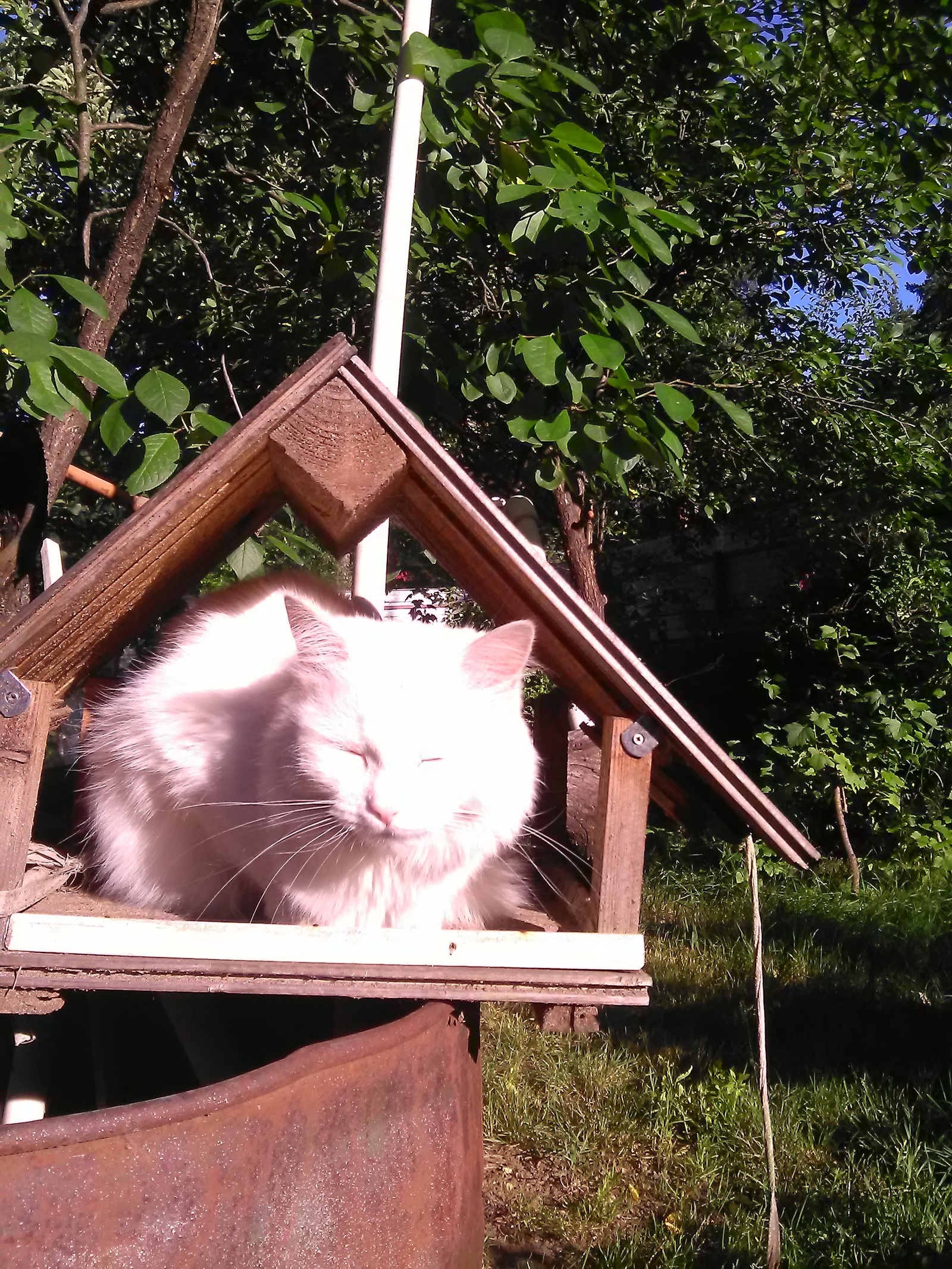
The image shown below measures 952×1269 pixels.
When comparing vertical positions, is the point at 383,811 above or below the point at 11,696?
below

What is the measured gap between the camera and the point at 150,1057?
289 centimetres

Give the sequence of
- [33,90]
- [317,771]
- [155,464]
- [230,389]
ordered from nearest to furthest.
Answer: [317,771] → [155,464] → [230,389] → [33,90]

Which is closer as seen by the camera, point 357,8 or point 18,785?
point 18,785

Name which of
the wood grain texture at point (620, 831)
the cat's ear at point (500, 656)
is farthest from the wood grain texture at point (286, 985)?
the cat's ear at point (500, 656)

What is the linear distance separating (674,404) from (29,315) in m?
1.10

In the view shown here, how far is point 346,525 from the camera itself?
1.72 m

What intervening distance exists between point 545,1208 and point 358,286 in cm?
235

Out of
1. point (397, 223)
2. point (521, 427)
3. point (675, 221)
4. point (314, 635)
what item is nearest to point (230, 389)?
point (397, 223)

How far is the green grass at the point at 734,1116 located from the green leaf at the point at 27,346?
2018mm

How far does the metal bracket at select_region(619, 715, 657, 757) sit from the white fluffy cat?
20 centimetres

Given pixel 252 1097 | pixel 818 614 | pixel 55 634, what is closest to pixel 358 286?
pixel 55 634

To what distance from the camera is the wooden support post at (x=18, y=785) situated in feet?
4.96

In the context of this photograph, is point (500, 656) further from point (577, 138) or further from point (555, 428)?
point (577, 138)

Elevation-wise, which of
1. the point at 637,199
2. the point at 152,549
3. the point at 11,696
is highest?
the point at 637,199
